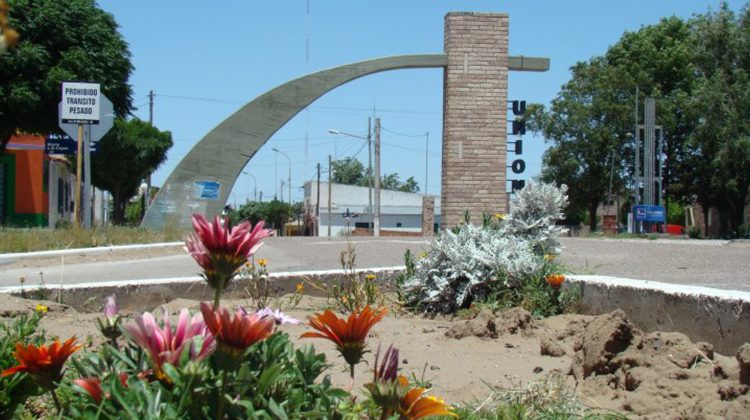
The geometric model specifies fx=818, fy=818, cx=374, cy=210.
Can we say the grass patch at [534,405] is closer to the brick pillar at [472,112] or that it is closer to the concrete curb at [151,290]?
the concrete curb at [151,290]

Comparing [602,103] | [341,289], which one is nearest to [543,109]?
[602,103]

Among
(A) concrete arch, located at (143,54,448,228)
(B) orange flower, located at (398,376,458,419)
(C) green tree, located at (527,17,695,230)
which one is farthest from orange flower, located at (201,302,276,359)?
(C) green tree, located at (527,17,695,230)

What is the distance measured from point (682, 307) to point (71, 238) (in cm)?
1113

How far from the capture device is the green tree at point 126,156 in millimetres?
37719

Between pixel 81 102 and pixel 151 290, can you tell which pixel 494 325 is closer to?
pixel 151 290

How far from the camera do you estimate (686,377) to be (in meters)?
2.93

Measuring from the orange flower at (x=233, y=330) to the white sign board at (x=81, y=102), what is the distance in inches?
501

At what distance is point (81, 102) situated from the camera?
1342 centimetres

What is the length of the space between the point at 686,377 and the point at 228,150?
660 inches

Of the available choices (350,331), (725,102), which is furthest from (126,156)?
(350,331)

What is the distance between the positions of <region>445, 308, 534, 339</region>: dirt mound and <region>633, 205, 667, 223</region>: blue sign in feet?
105

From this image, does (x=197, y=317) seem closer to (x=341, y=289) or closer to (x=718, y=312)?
(x=718, y=312)

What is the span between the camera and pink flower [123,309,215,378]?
5.33 feet

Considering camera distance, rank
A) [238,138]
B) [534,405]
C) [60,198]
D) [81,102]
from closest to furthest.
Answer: [534,405], [81,102], [238,138], [60,198]
